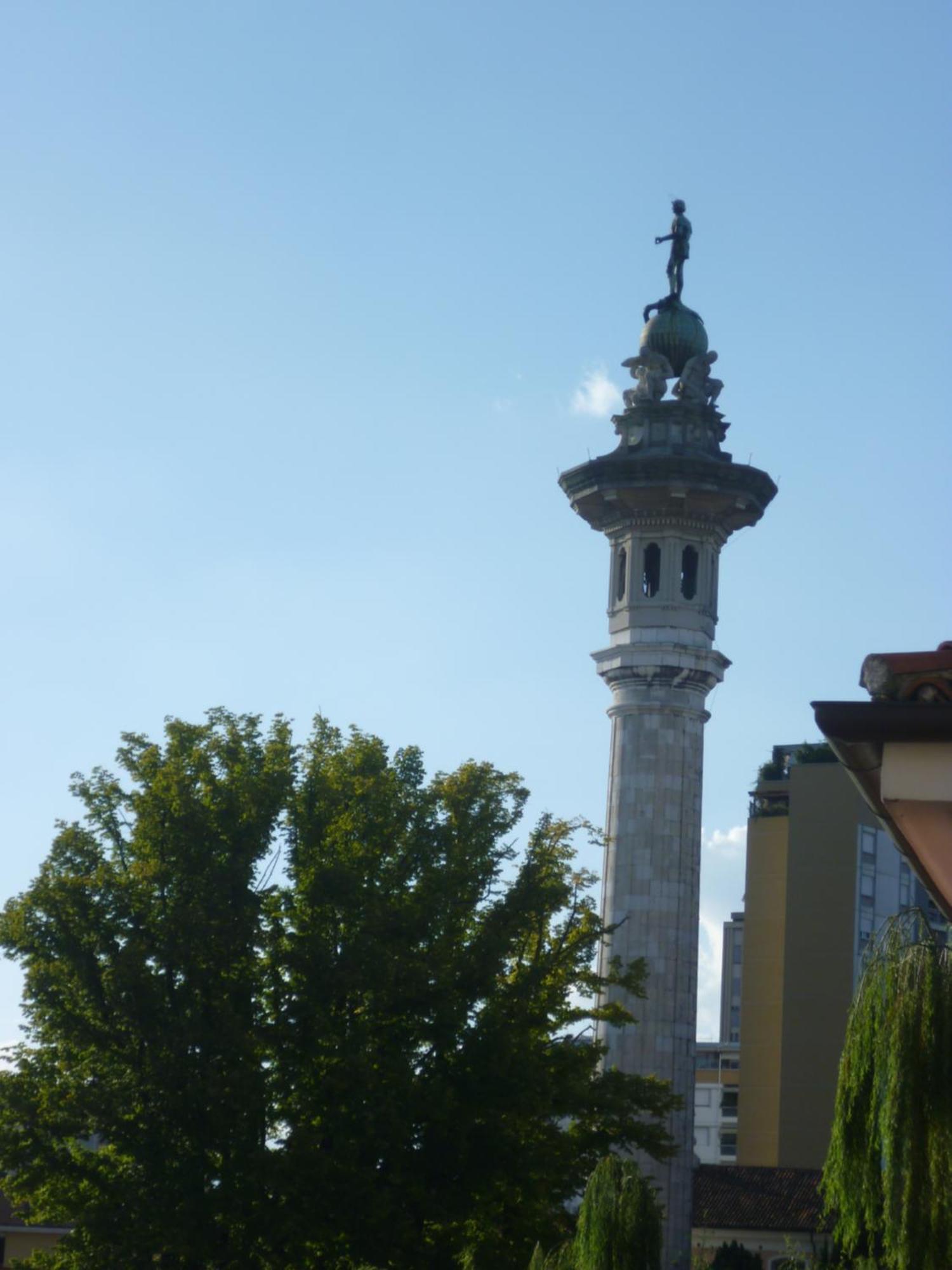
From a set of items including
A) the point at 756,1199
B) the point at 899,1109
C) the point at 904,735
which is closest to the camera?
the point at 904,735

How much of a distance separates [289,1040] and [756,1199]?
114 ft

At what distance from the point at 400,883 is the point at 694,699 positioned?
1641 centimetres

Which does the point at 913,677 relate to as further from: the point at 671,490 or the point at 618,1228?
the point at 671,490

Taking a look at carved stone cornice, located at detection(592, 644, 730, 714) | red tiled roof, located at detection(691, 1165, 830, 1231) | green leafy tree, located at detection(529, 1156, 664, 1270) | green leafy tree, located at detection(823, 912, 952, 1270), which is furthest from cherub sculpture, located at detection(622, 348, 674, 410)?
green leafy tree, located at detection(823, 912, 952, 1270)

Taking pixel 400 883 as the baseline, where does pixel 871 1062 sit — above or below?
below

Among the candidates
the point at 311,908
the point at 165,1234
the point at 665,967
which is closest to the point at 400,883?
the point at 311,908

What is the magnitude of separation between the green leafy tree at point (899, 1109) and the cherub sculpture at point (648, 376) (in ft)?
121

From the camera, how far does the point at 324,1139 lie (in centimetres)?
3250

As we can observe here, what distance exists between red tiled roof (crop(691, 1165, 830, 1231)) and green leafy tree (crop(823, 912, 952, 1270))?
152 feet

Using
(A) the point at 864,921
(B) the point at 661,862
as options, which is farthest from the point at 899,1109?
(A) the point at 864,921

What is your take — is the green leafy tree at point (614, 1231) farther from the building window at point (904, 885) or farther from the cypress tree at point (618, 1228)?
the building window at point (904, 885)

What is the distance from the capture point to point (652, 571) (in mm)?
51531

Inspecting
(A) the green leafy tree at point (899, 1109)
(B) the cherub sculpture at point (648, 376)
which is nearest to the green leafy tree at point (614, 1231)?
(A) the green leafy tree at point (899, 1109)

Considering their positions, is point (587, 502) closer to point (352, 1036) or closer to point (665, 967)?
point (665, 967)
